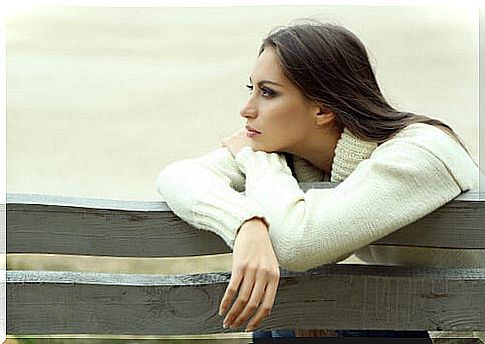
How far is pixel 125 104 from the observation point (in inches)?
59.1

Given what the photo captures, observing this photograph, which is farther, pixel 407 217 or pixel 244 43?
pixel 244 43

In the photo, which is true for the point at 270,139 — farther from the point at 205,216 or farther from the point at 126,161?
the point at 126,161

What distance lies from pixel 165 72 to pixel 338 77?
416 mm

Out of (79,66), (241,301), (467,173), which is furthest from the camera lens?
(79,66)

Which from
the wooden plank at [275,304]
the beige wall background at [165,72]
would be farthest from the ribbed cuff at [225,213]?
the beige wall background at [165,72]

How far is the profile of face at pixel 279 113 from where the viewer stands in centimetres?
117

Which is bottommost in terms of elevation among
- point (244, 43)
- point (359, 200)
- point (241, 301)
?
point (241, 301)

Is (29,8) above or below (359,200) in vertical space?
above

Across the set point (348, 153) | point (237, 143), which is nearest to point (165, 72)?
point (237, 143)

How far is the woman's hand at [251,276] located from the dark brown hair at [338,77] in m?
0.24

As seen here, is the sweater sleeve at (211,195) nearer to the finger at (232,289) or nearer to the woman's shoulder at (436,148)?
the finger at (232,289)

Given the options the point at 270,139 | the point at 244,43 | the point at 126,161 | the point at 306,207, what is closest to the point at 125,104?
the point at 126,161

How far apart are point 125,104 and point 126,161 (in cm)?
10

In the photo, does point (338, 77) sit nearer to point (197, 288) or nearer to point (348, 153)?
point (348, 153)
